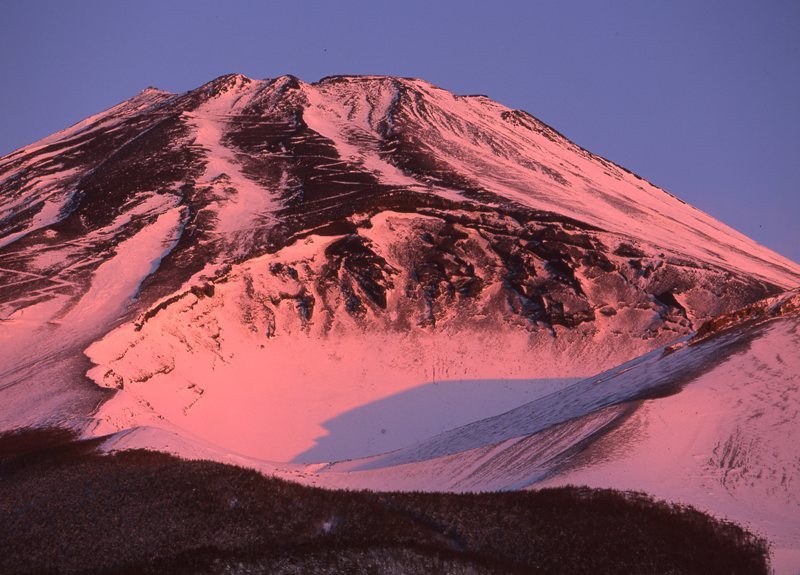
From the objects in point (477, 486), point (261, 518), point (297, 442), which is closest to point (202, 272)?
point (297, 442)

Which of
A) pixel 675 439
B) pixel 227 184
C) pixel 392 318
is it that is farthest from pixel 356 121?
pixel 675 439

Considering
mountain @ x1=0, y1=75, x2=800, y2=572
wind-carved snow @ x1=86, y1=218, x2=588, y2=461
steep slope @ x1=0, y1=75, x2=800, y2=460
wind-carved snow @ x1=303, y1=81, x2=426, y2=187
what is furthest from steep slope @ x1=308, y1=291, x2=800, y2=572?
wind-carved snow @ x1=303, y1=81, x2=426, y2=187

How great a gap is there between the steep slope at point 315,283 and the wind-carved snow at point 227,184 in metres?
0.29

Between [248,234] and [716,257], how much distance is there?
3281 cm

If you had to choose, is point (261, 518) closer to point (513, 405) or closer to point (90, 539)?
point (90, 539)

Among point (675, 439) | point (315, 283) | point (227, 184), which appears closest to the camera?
point (675, 439)

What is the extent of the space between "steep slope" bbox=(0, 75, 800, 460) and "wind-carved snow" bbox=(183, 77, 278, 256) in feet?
0.96

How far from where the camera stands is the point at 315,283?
173 feet

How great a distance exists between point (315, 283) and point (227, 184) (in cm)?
1762

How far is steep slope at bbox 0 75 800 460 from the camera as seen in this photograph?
139 feet

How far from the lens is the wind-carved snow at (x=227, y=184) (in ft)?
188

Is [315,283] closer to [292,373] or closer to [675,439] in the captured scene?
[292,373]

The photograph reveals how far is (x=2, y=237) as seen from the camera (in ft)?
201

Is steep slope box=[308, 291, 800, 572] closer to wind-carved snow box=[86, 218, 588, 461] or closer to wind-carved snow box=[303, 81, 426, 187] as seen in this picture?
wind-carved snow box=[86, 218, 588, 461]
